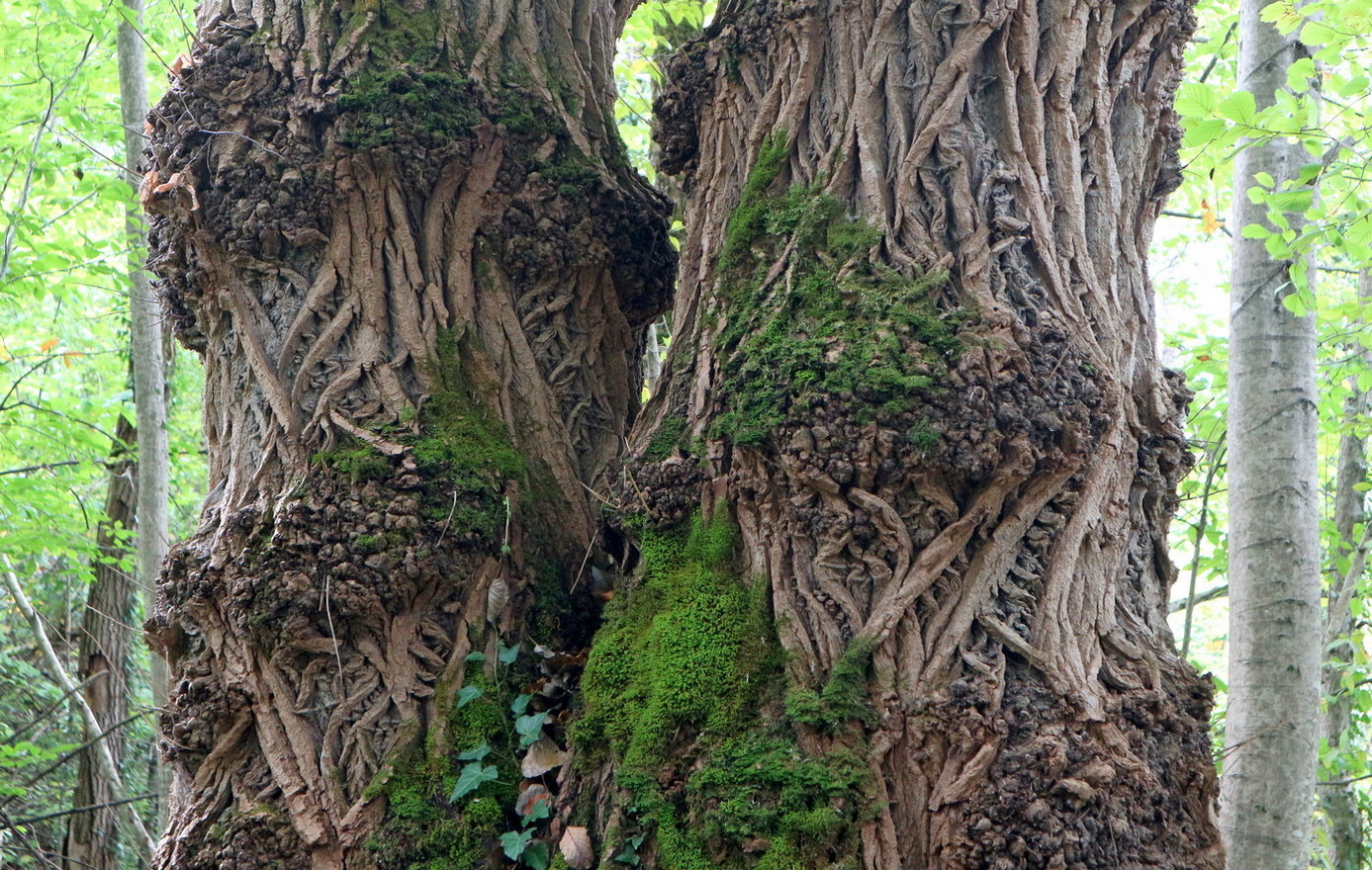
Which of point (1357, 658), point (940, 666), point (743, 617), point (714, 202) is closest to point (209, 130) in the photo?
point (714, 202)

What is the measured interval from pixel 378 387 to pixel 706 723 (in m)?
1.41

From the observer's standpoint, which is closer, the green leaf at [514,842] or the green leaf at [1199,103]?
the green leaf at [514,842]

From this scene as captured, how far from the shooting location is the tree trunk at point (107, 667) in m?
8.45

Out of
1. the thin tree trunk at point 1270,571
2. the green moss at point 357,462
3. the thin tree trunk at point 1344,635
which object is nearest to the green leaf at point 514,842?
the green moss at point 357,462

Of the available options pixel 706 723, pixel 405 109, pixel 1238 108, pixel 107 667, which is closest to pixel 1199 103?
pixel 1238 108

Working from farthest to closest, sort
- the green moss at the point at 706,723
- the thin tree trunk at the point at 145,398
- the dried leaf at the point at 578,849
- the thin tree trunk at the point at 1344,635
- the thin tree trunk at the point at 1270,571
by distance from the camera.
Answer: the thin tree trunk at the point at 1344,635 → the thin tree trunk at the point at 145,398 → the thin tree trunk at the point at 1270,571 → the dried leaf at the point at 578,849 → the green moss at the point at 706,723

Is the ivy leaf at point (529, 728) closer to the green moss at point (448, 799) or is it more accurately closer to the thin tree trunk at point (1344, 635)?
the green moss at point (448, 799)

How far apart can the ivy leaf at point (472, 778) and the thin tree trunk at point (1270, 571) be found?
318cm

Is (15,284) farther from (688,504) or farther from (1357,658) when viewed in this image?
(1357,658)

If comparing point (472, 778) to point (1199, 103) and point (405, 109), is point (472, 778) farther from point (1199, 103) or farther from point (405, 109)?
point (1199, 103)

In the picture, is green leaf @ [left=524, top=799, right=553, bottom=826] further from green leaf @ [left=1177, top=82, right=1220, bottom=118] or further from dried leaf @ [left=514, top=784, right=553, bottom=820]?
green leaf @ [left=1177, top=82, right=1220, bottom=118]

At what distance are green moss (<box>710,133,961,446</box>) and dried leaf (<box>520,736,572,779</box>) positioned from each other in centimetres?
102

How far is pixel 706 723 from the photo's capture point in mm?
2520

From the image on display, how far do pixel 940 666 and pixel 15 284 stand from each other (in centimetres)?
843
